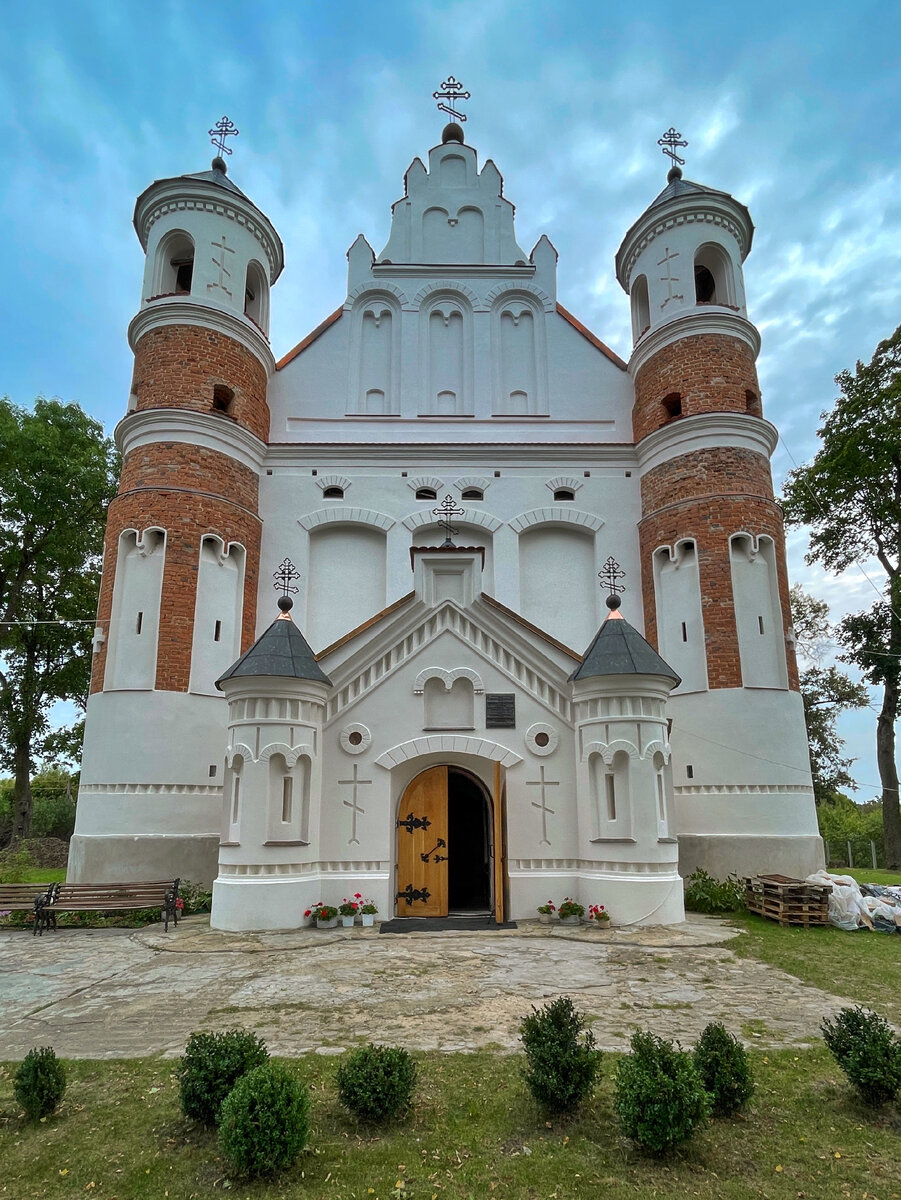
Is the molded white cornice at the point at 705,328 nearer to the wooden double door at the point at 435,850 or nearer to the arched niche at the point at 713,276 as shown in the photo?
the arched niche at the point at 713,276

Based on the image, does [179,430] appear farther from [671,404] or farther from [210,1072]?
[210,1072]

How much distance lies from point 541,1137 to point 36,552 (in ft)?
83.5

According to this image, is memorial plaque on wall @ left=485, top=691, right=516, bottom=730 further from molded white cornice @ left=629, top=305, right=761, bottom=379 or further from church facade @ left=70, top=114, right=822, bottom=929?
molded white cornice @ left=629, top=305, right=761, bottom=379

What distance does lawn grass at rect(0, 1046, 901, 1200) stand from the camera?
382cm

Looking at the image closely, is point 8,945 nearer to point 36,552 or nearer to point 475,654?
point 475,654

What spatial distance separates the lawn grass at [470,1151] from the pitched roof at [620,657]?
294 inches

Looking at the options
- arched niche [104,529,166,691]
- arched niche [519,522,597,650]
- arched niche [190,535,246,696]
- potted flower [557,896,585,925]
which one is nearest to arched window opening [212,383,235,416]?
arched niche [190,535,246,696]

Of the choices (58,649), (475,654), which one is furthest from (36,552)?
(475,654)

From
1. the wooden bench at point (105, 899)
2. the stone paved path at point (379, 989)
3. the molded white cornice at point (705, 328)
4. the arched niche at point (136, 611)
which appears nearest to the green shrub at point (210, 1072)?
the stone paved path at point (379, 989)

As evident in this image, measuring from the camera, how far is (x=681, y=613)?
16.5 metres

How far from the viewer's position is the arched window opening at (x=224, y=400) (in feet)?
57.5

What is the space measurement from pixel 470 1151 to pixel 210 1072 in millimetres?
1498

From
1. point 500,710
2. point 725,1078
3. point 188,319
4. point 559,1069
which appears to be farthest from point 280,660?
point 188,319

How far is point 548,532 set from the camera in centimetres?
1866
